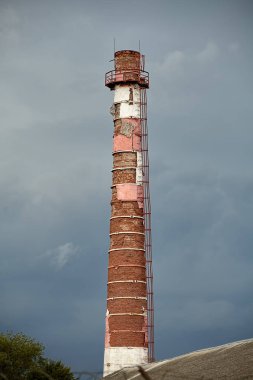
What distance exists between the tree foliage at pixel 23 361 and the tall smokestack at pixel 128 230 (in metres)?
5.09

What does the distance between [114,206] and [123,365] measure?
35.1 ft

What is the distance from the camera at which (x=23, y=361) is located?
69938mm

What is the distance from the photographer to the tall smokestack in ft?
204

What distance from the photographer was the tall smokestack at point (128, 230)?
62.3m

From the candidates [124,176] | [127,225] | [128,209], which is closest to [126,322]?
[127,225]

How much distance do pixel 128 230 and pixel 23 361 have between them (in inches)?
554

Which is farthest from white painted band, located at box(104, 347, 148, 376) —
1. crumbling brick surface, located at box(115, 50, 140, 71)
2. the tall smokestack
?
crumbling brick surface, located at box(115, 50, 140, 71)

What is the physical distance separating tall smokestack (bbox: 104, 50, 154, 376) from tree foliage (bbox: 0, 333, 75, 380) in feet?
16.7

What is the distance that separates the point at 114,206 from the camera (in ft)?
212

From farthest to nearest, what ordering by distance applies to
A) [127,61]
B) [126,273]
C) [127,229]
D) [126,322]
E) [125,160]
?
[127,61]
[125,160]
[127,229]
[126,273]
[126,322]

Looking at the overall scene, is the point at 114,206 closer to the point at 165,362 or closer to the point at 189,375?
the point at 165,362

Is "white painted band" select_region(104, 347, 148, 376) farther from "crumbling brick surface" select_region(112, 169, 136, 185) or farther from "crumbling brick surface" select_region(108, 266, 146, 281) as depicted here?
"crumbling brick surface" select_region(112, 169, 136, 185)

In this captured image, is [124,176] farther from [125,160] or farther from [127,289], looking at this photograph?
[127,289]

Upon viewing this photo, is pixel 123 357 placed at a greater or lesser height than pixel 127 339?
lesser
